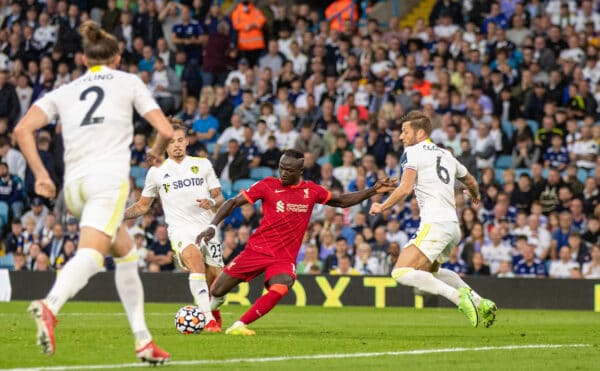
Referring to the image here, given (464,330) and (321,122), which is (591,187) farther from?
(464,330)

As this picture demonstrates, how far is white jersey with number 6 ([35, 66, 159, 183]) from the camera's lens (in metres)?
8.70

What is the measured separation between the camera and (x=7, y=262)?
80.3 ft

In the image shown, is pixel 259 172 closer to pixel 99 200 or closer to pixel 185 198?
pixel 185 198

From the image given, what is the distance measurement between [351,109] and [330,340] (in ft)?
44.7

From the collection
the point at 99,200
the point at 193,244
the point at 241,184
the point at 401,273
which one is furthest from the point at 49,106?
the point at 241,184

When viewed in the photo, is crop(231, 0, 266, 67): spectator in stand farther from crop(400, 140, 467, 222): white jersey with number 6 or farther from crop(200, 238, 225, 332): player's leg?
crop(400, 140, 467, 222): white jersey with number 6

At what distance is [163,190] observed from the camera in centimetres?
1422

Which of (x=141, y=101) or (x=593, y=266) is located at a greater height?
(x=141, y=101)

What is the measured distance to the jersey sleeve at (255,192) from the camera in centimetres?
1280

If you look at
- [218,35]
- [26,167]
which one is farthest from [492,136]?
[26,167]

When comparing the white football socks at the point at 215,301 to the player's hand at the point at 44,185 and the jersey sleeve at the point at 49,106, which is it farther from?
the player's hand at the point at 44,185

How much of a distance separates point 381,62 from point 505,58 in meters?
2.67

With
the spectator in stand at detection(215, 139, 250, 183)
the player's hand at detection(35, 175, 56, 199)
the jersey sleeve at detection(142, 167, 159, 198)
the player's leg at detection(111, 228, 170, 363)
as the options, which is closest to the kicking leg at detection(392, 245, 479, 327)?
the jersey sleeve at detection(142, 167, 159, 198)

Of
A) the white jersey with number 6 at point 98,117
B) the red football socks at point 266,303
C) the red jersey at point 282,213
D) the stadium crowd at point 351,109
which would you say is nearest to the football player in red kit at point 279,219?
the red jersey at point 282,213
